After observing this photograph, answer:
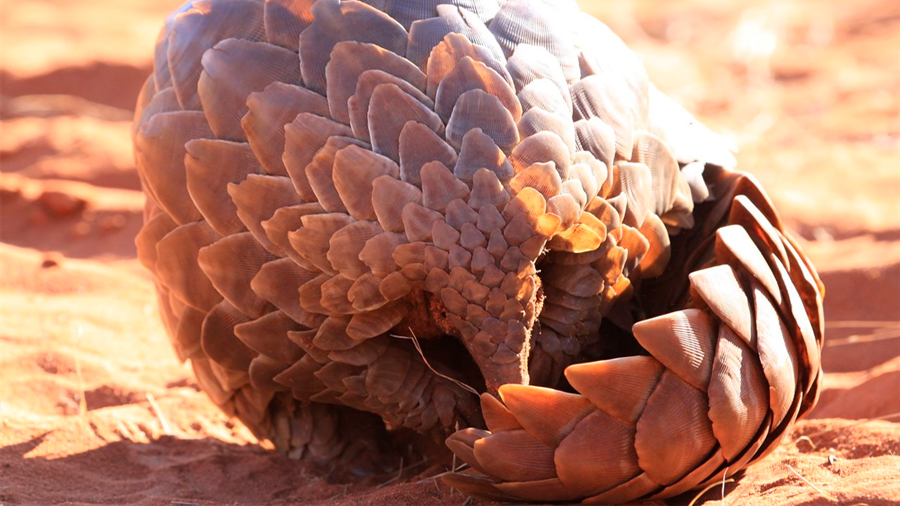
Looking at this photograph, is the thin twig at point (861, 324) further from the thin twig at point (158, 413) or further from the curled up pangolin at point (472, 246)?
the thin twig at point (158, 413)

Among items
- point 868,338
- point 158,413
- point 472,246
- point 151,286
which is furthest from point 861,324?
point 151,286

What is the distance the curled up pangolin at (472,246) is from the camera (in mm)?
2809

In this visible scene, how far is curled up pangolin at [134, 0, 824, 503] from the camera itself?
111 inches

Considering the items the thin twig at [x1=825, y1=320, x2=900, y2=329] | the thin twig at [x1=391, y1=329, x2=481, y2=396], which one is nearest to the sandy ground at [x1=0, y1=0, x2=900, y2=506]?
the thin twig at [x1=825, y1=320, x2=900, y2=329]

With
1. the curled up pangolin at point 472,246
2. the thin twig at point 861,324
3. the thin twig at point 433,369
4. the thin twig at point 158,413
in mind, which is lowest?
the thin twig at point 158,413

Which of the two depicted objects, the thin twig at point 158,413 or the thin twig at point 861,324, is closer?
the thin twig at point 158,413

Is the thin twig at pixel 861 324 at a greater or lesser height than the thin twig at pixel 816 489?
lesser

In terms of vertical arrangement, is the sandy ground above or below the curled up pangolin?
below

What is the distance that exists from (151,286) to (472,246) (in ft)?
12.5

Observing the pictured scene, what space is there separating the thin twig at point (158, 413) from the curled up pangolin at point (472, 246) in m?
0.72

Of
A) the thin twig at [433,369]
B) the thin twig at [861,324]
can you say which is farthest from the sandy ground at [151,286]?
the thin twig at [433,369]

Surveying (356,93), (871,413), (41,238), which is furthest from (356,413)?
(41,238)

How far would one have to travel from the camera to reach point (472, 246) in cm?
281

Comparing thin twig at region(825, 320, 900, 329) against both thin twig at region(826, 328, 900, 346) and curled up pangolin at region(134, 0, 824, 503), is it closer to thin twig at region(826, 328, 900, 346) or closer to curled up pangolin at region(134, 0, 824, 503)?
thin twig at region(826, 328, 900, 346)
